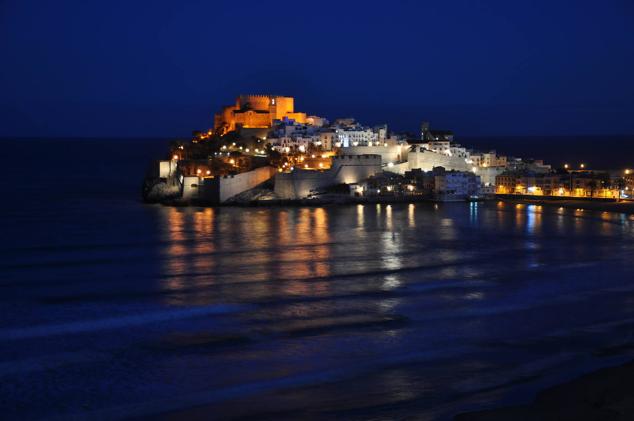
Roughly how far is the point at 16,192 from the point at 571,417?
27.0 meters

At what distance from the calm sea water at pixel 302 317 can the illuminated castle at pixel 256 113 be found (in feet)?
40.2

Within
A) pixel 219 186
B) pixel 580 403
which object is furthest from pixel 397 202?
pixel 580 403

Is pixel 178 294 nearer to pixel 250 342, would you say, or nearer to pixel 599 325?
pixel 250 342

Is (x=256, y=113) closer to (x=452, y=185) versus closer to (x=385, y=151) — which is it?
(x=385, y=151)

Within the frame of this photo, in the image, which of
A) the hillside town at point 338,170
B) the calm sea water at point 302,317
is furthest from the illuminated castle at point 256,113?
the calm sea water at point 302,317

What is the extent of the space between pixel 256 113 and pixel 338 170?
6674 mm

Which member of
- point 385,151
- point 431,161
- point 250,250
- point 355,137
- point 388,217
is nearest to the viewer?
point 250,250

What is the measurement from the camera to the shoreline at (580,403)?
20.1 feet

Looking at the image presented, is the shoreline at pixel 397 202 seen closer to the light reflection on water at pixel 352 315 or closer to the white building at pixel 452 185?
the white building at pixel 452 185

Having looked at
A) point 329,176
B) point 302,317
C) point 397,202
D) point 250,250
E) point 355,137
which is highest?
point 355,137

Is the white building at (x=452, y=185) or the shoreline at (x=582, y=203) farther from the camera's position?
the white building at (x=452, y=185)

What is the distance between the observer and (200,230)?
18047mm

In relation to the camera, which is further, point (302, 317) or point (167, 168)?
point (167, 168)

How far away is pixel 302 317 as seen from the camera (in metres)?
9.48
